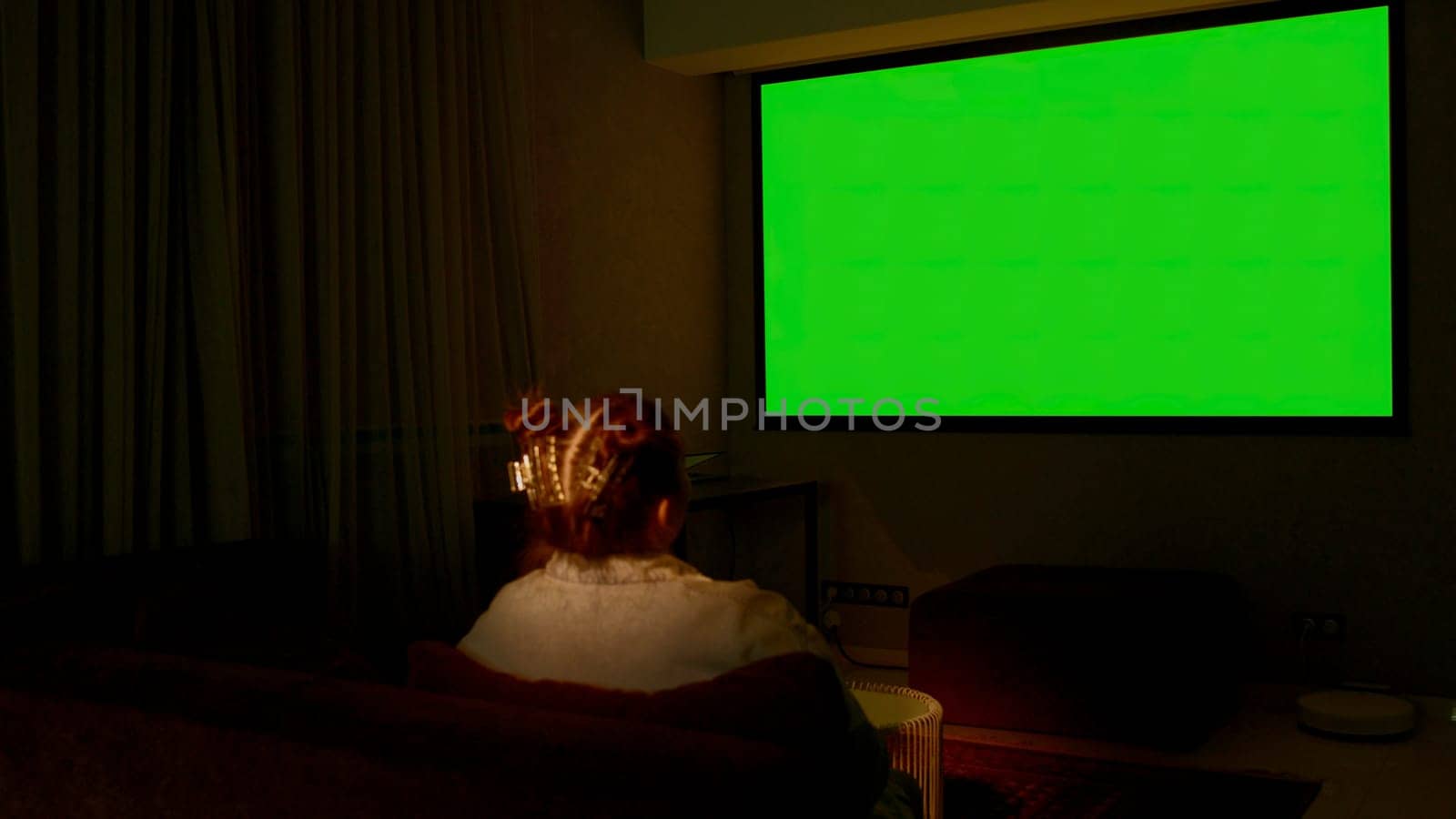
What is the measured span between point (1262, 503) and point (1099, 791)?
1288 millimetres

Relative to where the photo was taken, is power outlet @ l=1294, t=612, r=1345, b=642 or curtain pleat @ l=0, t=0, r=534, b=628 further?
power outlet @ l=1294, t=612, r=1345, b=642

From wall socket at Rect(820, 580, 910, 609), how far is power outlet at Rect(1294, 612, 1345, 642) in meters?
1.27

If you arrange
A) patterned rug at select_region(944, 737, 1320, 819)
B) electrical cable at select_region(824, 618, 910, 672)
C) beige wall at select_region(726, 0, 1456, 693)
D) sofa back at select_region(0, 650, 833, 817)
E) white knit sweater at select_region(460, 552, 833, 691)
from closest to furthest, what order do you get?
1. sofa back at select_region(0, 650, 833, 817)
2. white knit sweater at select_region(460, 552, 833, 691)
3. patterned rug at select_region(944, 737, 1320, 819)
4. beige wall at select_region(726, 0, 1456, 693)
5. electrical cable at select_region(824, 618, 910, 672)

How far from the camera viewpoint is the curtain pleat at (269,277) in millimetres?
2520

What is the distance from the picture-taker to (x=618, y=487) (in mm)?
1664

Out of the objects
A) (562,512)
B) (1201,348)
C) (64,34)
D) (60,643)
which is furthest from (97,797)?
(1201,348)

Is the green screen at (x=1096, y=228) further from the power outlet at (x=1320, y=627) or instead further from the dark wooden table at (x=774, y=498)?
the power outlet at (x=1320, y=627)

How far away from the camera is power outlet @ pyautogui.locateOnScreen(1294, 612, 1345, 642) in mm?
3911

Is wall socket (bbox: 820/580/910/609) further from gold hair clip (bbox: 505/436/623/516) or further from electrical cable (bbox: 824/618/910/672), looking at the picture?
gold hair clip (bbox: 505/436/623/516)

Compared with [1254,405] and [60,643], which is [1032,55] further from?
[60,643]

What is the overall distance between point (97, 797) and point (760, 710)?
0.79m

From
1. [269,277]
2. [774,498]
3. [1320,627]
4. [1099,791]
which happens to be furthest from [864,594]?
[269,277]

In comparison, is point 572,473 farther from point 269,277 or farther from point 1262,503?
point 1262,503

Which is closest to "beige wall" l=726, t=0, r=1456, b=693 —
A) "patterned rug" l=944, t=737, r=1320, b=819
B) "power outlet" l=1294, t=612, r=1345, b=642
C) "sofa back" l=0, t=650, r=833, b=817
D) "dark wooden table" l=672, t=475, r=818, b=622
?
"power outlet" l=1294, t=612, r=1345, b=642
